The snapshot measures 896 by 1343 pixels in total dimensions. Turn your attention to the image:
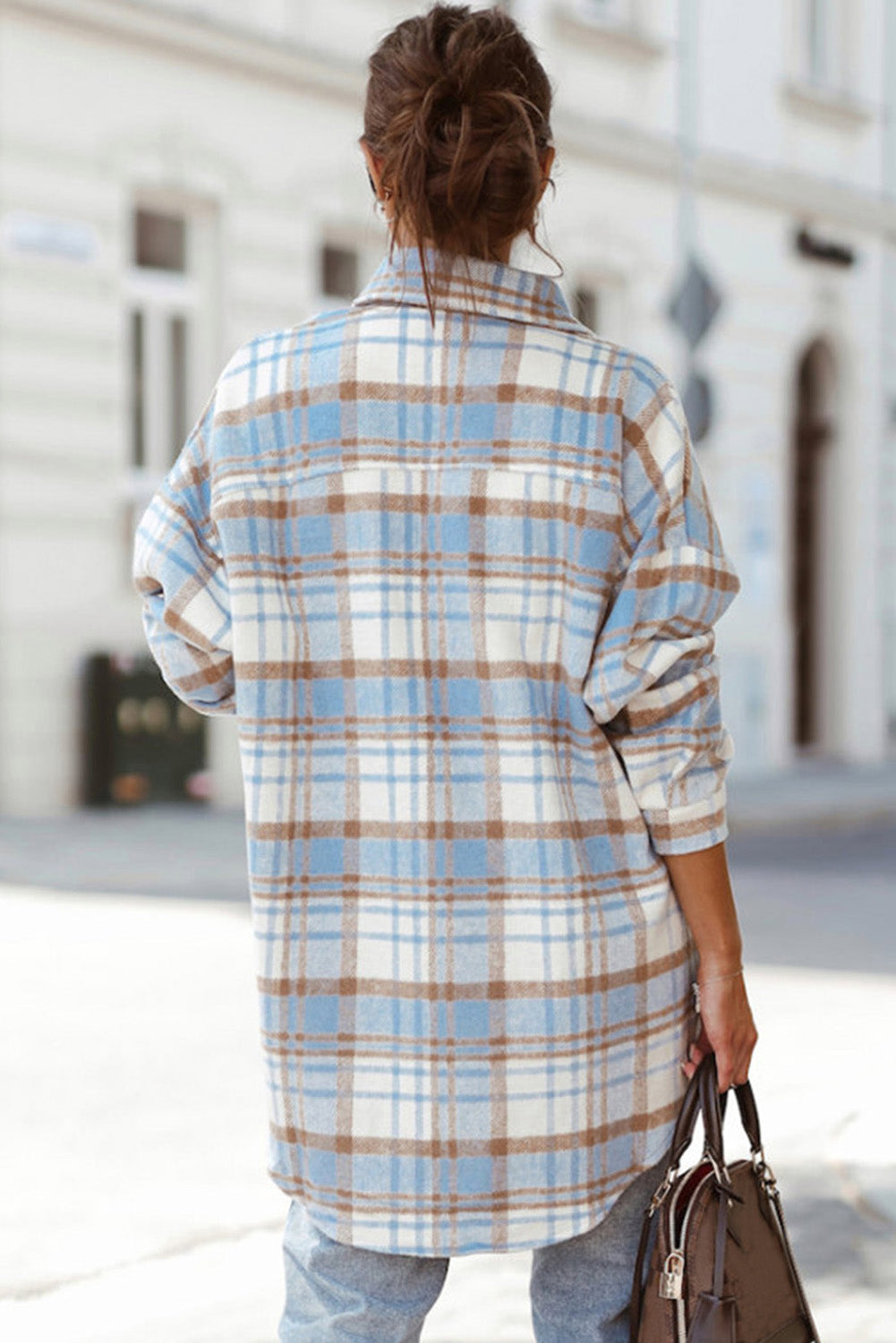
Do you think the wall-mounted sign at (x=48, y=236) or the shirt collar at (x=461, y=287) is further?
the wall-mounted sign at (x=48, y=236)

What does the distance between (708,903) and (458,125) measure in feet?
2.52

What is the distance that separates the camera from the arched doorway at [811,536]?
17797 millimetres

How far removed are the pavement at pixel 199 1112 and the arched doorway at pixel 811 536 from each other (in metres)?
8.16

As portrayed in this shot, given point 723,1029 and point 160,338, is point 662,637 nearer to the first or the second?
point 723,1029

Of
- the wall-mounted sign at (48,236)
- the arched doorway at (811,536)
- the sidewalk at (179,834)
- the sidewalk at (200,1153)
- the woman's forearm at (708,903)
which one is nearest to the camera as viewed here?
the woman's forearm at (708,903)

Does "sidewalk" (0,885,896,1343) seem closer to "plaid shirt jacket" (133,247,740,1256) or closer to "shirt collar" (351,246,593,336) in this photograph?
"plaid shirt jacket" (133,247,740,1256)

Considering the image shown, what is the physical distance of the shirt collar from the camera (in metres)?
1.88

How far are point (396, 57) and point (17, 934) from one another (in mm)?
6215

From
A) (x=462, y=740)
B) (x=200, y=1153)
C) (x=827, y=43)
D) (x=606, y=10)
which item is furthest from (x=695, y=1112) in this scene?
(x=827, y=43)

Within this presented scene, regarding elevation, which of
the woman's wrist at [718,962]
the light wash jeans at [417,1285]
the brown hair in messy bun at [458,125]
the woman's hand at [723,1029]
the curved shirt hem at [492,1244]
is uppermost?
the brown hair in messy bun at [458,125]

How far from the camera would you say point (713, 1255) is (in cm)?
188

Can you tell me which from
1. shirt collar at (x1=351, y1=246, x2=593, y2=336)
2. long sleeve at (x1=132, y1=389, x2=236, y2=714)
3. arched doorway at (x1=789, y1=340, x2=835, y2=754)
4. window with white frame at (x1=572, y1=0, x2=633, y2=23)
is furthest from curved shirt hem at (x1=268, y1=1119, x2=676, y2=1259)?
arched doorway at (x1=789, y1=340, x2=835, y2=754)

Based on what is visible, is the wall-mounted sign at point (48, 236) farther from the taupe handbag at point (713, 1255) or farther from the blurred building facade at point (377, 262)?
the taupe handbag at point (713, 1255)

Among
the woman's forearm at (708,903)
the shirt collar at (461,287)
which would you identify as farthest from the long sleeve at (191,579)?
the woman's forearm at (708,903)
